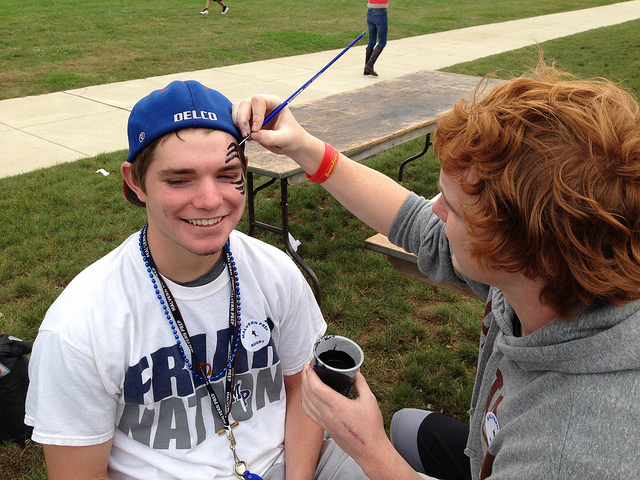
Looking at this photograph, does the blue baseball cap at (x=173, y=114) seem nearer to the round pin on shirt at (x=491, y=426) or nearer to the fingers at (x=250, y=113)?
the fingers at (x=250, y=113)

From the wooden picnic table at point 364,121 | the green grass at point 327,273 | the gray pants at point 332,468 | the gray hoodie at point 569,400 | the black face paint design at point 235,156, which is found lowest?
the green grass at point 327,273

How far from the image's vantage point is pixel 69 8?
660 inches

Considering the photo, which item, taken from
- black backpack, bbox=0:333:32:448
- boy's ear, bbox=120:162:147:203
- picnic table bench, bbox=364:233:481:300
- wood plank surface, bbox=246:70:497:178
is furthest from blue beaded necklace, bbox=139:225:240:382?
wood plank surface, bbox=246:70:497:178

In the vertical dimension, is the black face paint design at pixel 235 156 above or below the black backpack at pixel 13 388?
above

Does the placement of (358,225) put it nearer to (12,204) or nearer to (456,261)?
(12,204)

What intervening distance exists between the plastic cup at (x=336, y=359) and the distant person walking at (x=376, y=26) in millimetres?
8830

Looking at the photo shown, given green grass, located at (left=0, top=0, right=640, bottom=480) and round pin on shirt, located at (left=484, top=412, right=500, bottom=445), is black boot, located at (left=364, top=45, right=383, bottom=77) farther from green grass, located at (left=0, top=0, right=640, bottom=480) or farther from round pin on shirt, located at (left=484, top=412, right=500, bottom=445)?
round pin on shirt, located at (left=484, top=412, right=500, bottom=445)

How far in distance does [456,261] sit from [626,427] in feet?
2.04

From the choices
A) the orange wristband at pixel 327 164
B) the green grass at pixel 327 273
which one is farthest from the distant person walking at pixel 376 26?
the orange wristband at pixel 327 164

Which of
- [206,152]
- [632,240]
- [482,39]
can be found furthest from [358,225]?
[482,39]

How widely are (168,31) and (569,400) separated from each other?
15121mm

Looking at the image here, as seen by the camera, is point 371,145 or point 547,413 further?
point 371,145

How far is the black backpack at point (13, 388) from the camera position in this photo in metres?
2.87

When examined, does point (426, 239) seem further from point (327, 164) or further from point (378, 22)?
point (378, 22)
